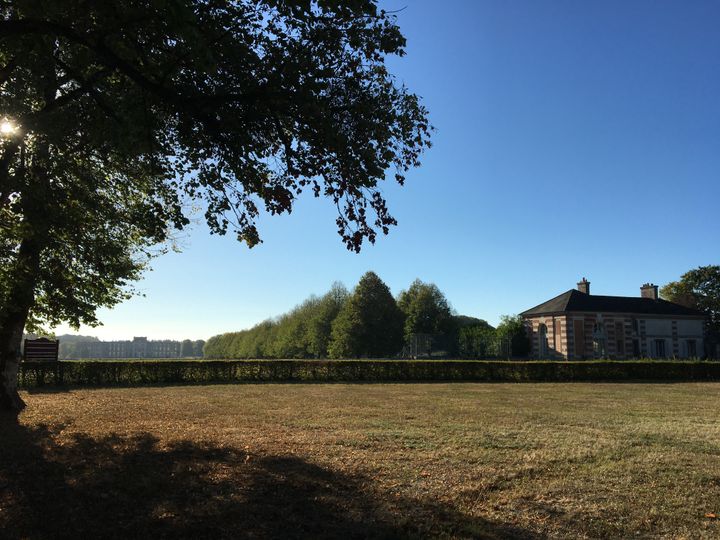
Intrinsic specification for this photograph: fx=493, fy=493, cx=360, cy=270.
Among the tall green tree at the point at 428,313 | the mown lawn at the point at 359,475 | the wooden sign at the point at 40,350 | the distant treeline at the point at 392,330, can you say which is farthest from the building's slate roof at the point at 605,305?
the wooden sign at the point at 40,350

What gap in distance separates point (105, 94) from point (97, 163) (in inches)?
162

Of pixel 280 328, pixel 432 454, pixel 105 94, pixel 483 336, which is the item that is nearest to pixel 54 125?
pixel 105 94

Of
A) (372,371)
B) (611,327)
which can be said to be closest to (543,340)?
(611,327)

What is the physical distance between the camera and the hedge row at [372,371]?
24.8 meters

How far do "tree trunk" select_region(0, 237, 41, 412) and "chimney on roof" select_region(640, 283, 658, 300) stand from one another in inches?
2447

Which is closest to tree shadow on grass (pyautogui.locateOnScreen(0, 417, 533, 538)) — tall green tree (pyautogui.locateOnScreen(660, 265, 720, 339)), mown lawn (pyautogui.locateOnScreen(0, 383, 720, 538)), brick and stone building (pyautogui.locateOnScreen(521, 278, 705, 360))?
mown lawn (pyautogui.locateOnScreen(0, 383, 720, 538))

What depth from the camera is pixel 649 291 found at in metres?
58.5

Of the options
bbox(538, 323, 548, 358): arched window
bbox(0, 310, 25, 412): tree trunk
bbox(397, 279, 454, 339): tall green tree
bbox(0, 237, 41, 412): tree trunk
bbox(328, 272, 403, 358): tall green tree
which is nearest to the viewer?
bbox(0, 237, 41, 412): tree trunk

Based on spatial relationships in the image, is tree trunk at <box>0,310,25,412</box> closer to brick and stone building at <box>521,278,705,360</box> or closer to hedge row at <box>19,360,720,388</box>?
hedge row at <box>19,360,720,388</box>

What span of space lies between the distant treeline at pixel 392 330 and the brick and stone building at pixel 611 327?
3.44 m

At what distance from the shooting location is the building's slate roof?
51500mm

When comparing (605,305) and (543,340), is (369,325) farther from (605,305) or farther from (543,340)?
(605,305)

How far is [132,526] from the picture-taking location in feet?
15.0

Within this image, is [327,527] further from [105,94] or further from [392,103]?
[105,94]
